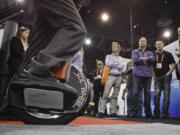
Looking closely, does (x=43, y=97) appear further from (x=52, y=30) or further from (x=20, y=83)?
(x=52, y=30)

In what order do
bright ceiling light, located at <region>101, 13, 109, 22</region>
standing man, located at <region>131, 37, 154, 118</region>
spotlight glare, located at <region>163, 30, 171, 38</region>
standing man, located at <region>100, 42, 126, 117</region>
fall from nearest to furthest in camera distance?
standing man, located at <region>131, 37, 154, 118</region> → standing man, located at <region>100, 42, 126, 117</region> → bright ceiling light, located at <region>101, 13, 109, 22</region> → spotlight glare, located at <region>163, 30, 171, 38</region>

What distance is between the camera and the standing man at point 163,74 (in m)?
5.10

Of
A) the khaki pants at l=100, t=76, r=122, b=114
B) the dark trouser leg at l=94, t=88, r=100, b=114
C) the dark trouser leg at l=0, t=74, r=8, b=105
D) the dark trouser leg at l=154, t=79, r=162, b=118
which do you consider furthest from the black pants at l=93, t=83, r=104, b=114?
the dark trouser leg at l=0, t=74, r=8, b=105

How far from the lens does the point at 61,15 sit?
1.12 meters

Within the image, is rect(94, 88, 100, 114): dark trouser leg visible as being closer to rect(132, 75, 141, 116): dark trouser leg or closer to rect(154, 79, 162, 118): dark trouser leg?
rect(132, 75, 141, 116): dark trouser leg

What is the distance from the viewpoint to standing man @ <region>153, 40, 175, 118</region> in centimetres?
510

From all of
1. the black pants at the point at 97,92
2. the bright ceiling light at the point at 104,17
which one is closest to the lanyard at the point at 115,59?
the black pants at the point at 97,92

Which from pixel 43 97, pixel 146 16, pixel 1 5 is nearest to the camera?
pixel 43 97

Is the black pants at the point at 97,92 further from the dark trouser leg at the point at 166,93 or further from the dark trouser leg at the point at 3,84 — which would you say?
the dark trouser leg at the point at 3,84

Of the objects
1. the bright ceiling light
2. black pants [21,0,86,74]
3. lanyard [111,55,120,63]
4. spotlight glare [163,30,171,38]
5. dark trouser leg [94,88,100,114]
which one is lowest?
black pants [21,0,86,74]

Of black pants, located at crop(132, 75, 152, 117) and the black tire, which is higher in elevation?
black pants, located at crop(132, 75, 152, 117)

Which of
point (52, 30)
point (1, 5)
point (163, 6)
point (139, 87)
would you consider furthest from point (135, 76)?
point (163, 6)

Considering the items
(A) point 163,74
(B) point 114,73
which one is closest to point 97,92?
(B) point 114,73

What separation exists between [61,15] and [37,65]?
20cm
